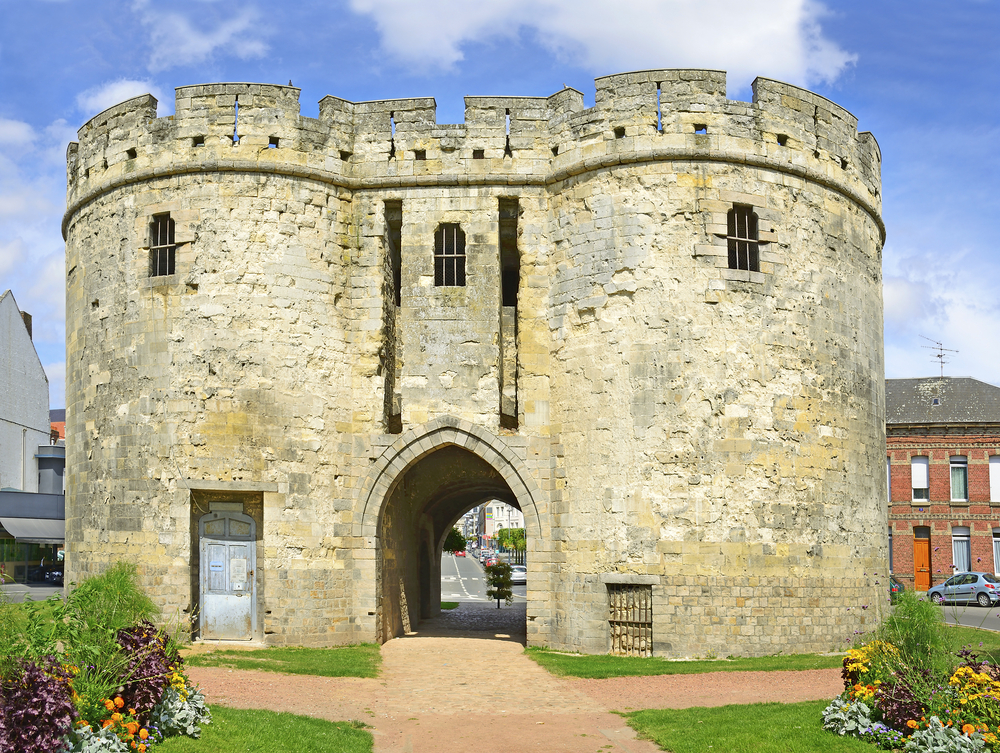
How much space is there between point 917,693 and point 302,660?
8.32m

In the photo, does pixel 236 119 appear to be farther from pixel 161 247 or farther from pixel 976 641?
pixel 976 641

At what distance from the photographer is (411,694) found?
11.4m

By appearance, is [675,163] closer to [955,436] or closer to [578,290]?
[578,290]

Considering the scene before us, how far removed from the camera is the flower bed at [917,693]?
7566 millimetres

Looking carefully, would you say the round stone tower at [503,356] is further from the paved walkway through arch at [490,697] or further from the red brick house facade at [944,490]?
the red brick house facade at [944,490]

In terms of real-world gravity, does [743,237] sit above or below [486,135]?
below

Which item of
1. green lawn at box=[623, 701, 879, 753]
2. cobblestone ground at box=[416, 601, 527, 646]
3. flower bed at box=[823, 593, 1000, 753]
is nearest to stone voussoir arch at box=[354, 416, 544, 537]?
cobblestone ground at box=[416, 601, 527, 646]

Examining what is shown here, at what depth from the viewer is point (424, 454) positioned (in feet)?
50.3

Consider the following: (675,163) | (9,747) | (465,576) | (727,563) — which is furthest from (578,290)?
→ (465,576)

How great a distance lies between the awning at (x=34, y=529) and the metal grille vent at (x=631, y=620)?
2213cm

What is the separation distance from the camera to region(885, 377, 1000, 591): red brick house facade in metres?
31.3

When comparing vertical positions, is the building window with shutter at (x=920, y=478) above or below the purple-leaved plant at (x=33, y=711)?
above

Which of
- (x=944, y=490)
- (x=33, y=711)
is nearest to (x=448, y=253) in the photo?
(x=33, y=711)

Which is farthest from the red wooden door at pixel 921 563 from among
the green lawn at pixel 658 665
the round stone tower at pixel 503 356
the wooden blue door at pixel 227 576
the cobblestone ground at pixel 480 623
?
the wooden blue door at pixel 227 576
